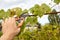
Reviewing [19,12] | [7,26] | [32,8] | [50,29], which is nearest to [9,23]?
[7,26]

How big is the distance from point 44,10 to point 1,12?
535 mm

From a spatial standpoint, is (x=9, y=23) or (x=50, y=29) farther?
(x=50, y=29)

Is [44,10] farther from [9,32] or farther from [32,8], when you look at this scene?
[9,32]

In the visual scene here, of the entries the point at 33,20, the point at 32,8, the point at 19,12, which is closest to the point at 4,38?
the point at 19,12

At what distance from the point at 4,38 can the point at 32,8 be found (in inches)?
37.4

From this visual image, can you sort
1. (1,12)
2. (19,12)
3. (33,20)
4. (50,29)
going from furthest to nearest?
(50,29) → (33,20) → (1,12) → (19,12)

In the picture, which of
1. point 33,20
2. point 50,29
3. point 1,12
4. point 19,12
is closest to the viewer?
point 19,12

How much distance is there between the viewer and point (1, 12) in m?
2.83

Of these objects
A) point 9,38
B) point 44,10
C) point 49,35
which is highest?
point 44,10

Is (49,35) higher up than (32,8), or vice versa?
(32,8)

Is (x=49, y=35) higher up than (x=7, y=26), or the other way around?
(x=7, y=26)

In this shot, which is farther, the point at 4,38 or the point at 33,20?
the point at 33,20

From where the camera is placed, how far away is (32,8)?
299 centimetres

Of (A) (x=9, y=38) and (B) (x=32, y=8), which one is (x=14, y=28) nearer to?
(A) (x=9, y=38)
